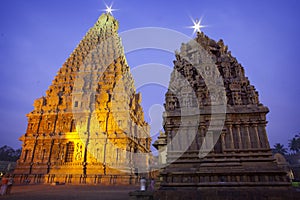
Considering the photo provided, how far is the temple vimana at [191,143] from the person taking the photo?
7840mm

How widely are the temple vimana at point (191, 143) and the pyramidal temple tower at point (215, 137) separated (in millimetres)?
34

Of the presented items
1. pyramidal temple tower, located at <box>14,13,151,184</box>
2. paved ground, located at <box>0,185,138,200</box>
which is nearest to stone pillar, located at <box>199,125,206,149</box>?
paved ground, located at <box>0,185,138,200</box>

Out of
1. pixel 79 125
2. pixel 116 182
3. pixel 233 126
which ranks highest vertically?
pixel 79 125

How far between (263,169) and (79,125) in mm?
26024

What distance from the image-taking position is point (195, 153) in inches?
353

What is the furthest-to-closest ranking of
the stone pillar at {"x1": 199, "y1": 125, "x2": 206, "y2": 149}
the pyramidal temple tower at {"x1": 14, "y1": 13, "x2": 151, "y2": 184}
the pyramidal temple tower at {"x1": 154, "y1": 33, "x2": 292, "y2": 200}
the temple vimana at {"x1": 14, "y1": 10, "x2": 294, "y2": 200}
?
the pyramidal temple tower at {"x1": 14, "y1": 13, "x2": 151, "y2": 184}, the stone pillar at {"x1": 199, "y1": 125, "x2": 206, "y2": 149}, the temple vimana at {"x1": 14, "y1": 10, "x2": 294, "y2": 200}, the pyramidal temple tower at {"x1": 154, "y1": 33, "x2": 292, "y2": 200}

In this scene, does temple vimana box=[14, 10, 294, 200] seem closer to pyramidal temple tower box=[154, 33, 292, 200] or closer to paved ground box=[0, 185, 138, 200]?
pyramidal temple tower box=[154, 33, 292, 200]

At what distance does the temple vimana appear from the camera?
25.7 ft

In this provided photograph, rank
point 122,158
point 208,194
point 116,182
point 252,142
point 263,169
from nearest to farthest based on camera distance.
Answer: point 208,194 → point 263,169 → point 252,142 → point 116,182 → point 122,158

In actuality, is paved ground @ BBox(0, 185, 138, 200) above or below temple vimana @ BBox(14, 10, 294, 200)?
below

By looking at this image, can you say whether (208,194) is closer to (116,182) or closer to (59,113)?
(116,182)

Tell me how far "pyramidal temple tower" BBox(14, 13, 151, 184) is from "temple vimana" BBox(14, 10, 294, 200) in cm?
14

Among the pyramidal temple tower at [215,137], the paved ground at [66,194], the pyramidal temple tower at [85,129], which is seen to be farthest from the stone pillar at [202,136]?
the pyramidal temple tower at [85,129]

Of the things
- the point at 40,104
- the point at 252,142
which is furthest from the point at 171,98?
the point at 40,104
